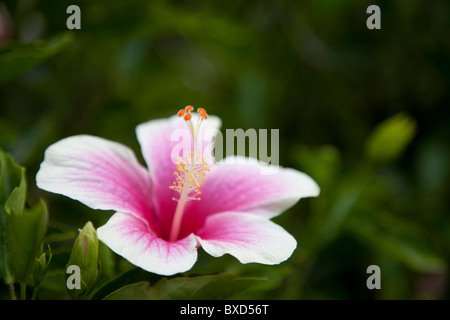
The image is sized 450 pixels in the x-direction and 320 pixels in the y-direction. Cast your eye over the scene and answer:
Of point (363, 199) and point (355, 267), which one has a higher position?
point (363, 199)

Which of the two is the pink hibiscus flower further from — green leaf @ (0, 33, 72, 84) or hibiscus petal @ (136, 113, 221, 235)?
green leaf @ (0, 33, 72, 84)

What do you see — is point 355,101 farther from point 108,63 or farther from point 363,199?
point 108,63

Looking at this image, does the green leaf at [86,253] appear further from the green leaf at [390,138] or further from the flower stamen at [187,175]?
the green leaf at [390,138]

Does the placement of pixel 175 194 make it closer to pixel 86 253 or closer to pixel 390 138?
pixel 86 253

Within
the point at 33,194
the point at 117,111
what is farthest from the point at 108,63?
the point at 33,194

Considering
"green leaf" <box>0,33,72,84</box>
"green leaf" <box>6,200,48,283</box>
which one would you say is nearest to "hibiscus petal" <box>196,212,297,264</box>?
"green leaf" <box>6,200,48,283</box>

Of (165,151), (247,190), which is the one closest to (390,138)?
(247,190)
